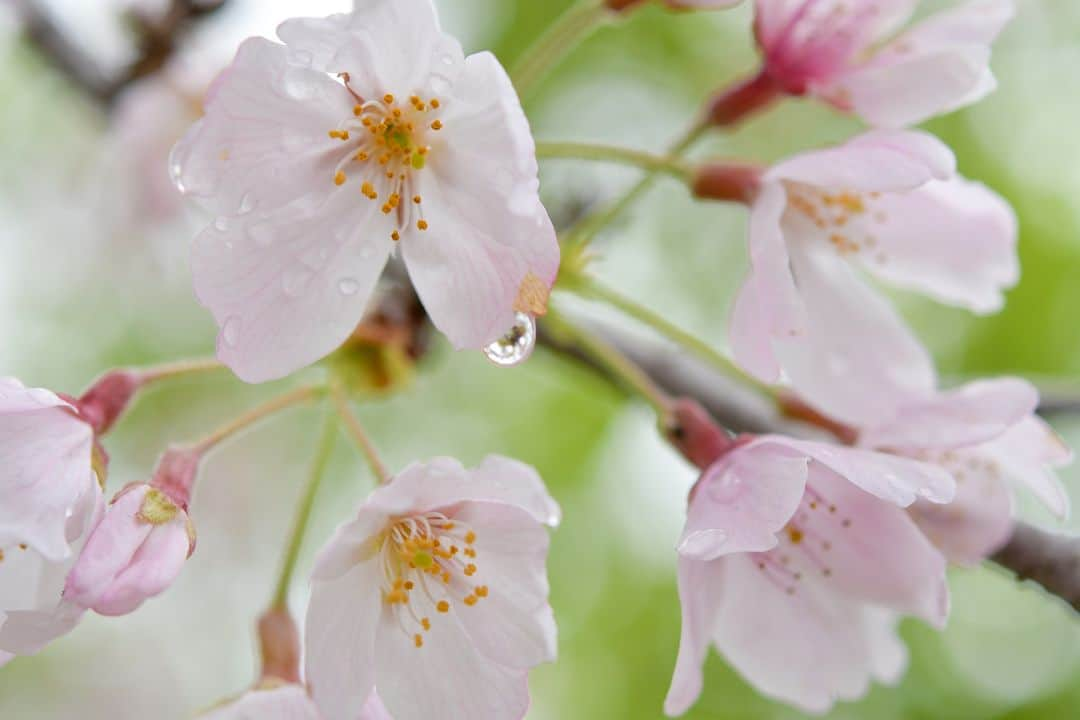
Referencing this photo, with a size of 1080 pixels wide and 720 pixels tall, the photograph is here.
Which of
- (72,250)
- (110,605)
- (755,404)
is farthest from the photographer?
(72,250)

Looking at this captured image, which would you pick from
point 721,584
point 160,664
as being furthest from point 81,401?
point 160,664

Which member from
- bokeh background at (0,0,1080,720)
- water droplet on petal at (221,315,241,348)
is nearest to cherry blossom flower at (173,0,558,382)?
water droplet on petal at (221,315,241,348)

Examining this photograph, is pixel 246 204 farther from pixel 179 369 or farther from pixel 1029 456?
pixel 1029 456

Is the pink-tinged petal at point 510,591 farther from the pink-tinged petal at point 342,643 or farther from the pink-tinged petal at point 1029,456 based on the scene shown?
the pink-tinged petal at point 1029,456

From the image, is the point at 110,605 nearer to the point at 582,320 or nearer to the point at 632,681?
the point at 582,320

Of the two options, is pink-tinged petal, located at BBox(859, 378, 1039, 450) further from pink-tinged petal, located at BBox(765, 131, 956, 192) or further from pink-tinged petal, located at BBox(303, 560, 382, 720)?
pink-tinged petal, located at BBox(303, 560, 382, 720)

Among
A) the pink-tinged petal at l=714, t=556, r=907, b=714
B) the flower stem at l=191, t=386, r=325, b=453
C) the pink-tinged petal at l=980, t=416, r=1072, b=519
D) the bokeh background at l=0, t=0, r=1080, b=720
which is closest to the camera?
the flower stem at l=191, t=386, r=325, b=453

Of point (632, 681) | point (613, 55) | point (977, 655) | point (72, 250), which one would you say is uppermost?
point (72, 250)

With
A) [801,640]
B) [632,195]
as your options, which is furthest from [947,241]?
[801,640]
